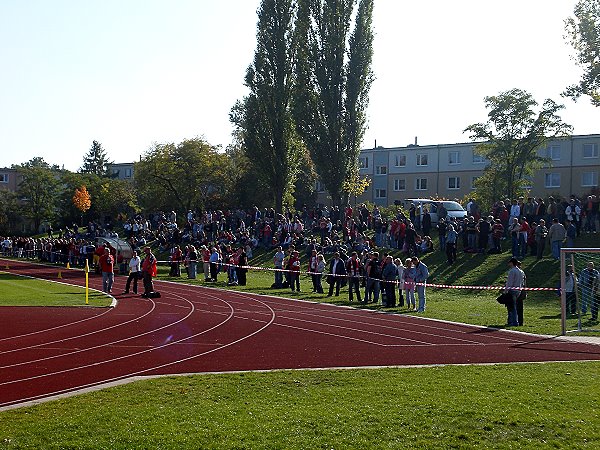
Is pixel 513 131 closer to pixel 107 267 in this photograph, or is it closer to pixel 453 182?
pixel 453 182

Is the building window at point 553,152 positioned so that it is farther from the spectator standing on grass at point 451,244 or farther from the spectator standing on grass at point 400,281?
the spectator standing on grass at point 400,281

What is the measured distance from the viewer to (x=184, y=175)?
71812mm

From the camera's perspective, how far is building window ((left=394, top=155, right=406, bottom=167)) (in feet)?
268

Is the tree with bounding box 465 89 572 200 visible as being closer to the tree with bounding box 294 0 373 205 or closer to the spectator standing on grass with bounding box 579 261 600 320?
the tree with bounding box 294 0 373 205

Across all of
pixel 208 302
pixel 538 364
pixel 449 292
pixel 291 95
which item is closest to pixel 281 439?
pixel 538 364

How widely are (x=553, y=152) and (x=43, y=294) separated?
5143 cm

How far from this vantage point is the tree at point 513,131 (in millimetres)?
54500

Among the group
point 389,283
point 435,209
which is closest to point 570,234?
point 389,283

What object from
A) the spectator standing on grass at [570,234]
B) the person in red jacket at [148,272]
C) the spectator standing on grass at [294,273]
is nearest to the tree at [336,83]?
the spectator standing on grass at [294,273]

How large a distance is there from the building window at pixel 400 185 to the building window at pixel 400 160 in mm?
1566

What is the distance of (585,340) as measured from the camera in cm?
1802

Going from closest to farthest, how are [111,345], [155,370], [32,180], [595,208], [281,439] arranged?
[281,439], [155,370], [111,345], [595,208], [32,180]

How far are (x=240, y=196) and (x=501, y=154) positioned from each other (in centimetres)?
2470

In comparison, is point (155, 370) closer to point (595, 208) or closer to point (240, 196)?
point (595, 208)
